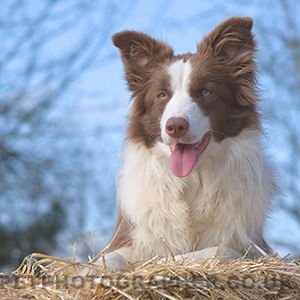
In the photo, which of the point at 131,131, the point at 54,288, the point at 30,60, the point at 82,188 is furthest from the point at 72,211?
the point at 54,288

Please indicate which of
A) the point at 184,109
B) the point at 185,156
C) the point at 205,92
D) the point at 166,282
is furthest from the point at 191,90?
the point at 166,282

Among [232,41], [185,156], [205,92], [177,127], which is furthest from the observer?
[232,41]

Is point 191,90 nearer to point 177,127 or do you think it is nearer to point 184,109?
point 184,109

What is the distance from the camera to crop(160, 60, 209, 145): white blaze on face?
3.20m

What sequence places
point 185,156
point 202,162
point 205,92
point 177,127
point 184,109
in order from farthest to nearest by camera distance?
point 202,162 → point 205,92 → point 185,156 → point 184,109 → point 177,127

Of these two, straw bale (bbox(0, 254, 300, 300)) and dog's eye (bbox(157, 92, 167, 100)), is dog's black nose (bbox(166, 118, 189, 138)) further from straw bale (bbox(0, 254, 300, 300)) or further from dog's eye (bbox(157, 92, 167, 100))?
straw bale (bbox(0, 254, 300, 300))

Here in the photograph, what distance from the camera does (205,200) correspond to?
11.7ft

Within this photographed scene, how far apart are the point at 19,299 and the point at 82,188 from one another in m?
10.4

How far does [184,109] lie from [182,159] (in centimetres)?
42

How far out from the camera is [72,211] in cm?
1220

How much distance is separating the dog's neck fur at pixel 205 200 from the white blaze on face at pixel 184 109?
29cm

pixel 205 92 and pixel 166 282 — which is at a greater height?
pixel 205 92

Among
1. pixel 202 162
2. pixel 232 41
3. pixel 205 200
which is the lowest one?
pixel 205 200

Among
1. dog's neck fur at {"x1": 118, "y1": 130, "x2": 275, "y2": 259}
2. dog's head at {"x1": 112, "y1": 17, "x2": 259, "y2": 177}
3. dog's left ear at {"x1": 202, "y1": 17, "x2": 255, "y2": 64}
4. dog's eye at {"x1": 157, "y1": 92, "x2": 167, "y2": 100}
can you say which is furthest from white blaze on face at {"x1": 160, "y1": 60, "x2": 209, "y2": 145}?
dog's left ear at {"x1": 202, "y1": 17, "x2": 255, "y2": 64}
